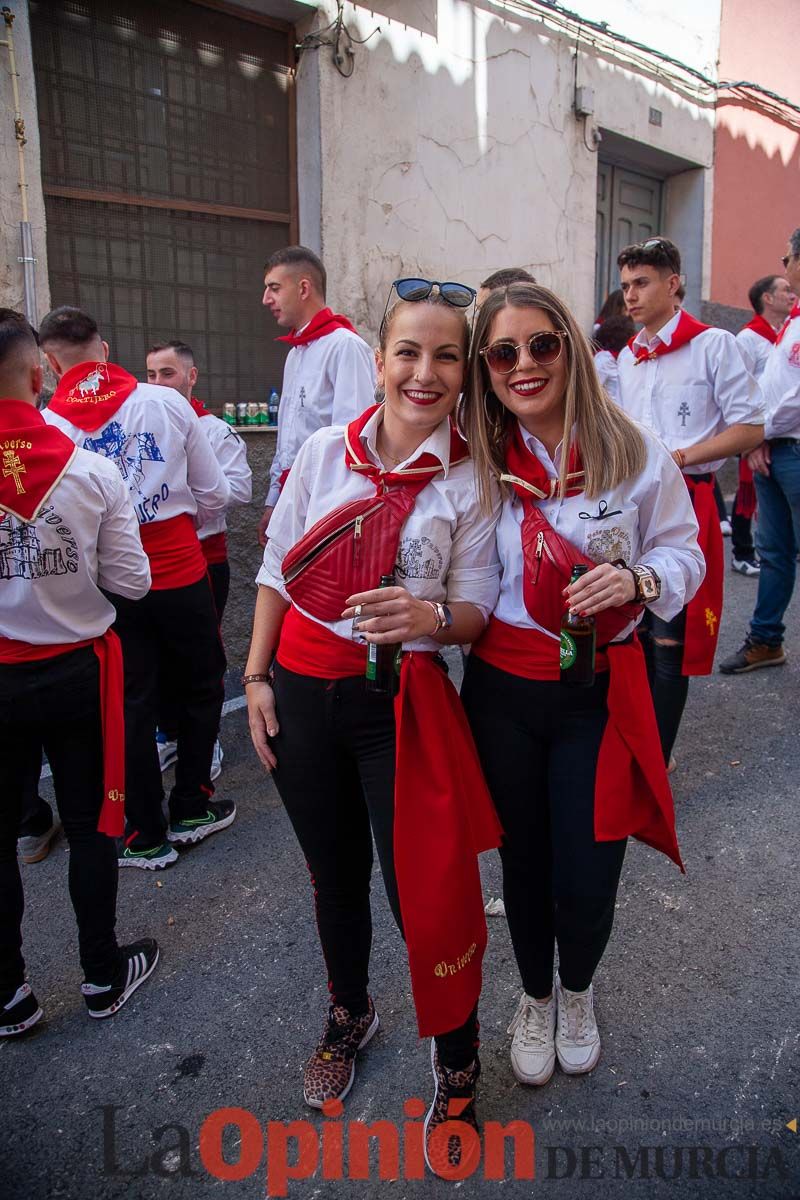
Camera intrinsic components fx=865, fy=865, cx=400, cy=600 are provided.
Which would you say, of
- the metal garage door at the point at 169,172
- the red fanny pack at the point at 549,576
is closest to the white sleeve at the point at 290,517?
the red fanny pack at the point at 549,576

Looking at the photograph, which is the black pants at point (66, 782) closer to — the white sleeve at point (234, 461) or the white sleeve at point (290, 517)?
the white sleeve at point (290, 517)

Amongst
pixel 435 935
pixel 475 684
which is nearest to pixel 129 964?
pixel 435 935

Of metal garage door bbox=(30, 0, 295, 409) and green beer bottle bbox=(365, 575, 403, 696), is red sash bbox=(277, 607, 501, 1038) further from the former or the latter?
metal garage door bbox=(30, 0, 295, 409)

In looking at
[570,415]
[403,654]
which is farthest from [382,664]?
[570,415]

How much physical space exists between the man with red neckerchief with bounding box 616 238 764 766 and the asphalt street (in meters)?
0.70

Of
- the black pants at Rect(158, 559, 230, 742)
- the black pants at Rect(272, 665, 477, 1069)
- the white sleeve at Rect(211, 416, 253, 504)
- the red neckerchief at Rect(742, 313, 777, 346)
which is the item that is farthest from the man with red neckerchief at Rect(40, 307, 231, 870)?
the red neckerchief at Rect(742, 313, 777, 346)

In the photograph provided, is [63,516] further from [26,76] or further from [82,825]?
[26,76]

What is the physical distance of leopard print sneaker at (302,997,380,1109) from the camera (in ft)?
7.45

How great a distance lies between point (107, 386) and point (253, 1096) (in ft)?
8.20

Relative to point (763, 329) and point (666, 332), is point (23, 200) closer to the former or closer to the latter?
point (666, 332)

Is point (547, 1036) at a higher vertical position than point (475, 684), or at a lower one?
lower

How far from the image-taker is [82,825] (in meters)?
2.60

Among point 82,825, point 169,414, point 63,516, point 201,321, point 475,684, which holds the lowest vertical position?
point 82,825

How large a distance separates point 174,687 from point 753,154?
32.7ft
